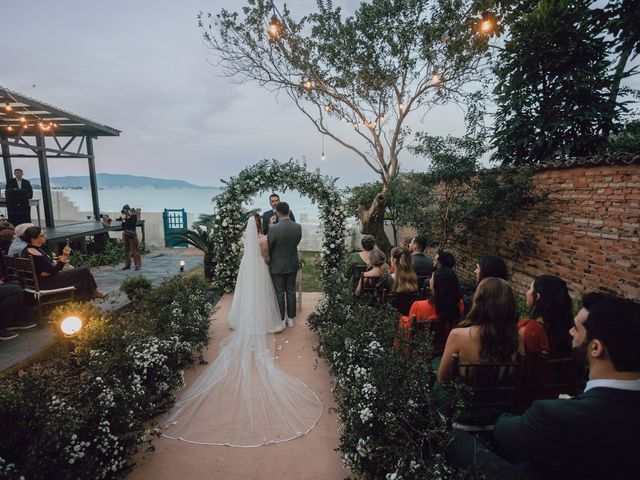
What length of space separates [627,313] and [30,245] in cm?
677

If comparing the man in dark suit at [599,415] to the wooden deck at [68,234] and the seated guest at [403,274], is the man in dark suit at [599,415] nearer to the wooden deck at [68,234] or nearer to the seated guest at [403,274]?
the seated guest at [403,274]

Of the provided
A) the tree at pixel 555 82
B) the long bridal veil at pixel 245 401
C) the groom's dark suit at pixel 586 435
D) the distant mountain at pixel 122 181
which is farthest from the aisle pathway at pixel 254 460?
the distant mountain at pixel 122 181

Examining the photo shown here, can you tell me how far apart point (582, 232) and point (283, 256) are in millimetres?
5305

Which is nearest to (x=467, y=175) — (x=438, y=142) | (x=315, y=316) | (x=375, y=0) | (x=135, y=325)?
(x=438, y=142)

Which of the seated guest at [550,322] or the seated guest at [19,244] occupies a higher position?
the seated guest at [19,244]

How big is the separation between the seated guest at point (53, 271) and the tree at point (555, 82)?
9.83 meters

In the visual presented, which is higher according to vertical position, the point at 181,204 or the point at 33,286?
the point at 181,204

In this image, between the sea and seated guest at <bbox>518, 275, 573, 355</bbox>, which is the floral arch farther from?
seated guest at <bbox>518, 275, 573, 355</bbox>

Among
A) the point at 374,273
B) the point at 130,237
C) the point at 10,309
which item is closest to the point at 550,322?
the point at 374,273

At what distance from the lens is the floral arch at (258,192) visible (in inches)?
288

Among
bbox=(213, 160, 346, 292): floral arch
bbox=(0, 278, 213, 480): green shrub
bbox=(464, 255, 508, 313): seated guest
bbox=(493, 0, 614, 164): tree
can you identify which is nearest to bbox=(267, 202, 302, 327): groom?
bbox=(0, 278, 213, 480): green shrub

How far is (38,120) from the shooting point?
29.3 feet

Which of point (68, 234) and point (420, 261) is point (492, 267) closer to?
point (420, 261)

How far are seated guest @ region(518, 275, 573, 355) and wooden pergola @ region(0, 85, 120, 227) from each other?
1069cm
